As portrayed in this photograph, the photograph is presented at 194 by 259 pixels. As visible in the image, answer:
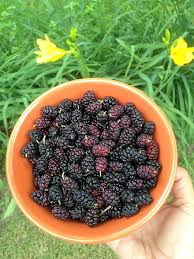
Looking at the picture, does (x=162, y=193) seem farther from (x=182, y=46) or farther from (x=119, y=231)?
(x=182, y=46)

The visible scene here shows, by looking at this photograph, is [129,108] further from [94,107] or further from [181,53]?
[181,53]

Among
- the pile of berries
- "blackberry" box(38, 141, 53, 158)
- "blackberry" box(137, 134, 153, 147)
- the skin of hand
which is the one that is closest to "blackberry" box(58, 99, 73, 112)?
the pile of berries

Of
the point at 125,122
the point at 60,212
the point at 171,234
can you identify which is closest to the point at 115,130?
the point at 125,122

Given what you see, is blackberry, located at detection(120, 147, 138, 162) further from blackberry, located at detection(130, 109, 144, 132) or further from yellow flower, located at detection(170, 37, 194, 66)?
yellow flower, located at detection(170, 37, 194, 66)

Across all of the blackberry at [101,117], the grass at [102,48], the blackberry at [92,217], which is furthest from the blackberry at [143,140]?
the grass at [102,48]

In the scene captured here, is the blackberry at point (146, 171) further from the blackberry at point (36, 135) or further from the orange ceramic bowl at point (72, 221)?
the blackberry at point (36, 135)

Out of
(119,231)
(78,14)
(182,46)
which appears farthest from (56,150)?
(78,14)
